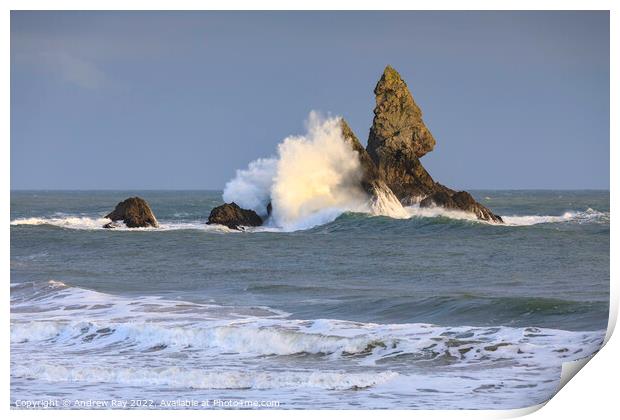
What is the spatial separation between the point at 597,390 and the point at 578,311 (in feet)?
9.13

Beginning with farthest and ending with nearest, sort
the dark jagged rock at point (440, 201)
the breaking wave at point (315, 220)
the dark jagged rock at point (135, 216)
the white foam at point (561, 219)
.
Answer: the white foam at point (561, 219), the dark jagged rock at point (440, 201), the dark jagged rock at point (135, 216), the breaking wave at point (315, 220)

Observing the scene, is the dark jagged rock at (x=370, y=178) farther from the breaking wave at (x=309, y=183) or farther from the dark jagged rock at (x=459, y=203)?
the dark jagged rock at (x=459, y=203)

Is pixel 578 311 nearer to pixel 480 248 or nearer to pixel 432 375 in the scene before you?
pixel 432 375

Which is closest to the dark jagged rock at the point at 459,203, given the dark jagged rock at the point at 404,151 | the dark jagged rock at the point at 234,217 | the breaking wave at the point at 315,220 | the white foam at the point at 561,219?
the dark jagged rock at the point at 404,151

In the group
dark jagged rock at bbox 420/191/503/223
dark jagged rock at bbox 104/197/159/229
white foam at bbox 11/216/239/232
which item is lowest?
white foam at bbox 11/216/239/232

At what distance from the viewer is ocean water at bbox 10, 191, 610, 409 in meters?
6.51

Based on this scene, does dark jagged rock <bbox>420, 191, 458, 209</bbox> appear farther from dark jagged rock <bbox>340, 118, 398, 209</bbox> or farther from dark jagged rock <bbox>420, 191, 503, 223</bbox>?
dark jagged rock <bbox>340, 118, 398, 209</bbox>

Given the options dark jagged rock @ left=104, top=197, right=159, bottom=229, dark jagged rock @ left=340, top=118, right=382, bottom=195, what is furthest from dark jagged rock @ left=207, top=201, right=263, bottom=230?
dark jagged rock @ left=340, top=118, right=382, bottom=195

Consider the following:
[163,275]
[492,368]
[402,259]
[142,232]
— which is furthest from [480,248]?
[492,368]

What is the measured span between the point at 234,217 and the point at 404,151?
12.3 feet

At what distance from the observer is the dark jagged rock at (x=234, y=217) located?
1889 cm

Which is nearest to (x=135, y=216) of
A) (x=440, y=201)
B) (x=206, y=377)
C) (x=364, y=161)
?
(x=364, y=161)

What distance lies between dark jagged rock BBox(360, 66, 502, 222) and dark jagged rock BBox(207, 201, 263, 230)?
9.13ft

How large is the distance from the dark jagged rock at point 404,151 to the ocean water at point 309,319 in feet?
15.4
